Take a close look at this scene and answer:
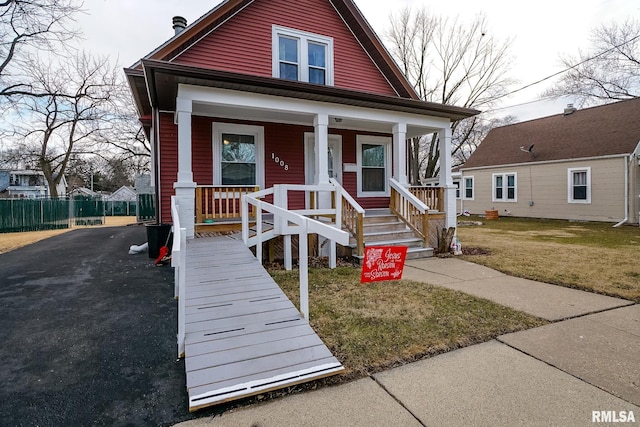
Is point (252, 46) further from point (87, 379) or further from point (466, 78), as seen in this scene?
point (466, 78)

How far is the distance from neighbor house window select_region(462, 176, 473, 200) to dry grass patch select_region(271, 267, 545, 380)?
19096mm

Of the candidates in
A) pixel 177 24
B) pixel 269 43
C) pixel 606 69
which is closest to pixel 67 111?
pixel 177 24

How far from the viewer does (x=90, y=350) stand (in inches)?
123

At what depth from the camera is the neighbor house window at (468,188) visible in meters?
22.1

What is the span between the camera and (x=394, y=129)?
844 centimetres

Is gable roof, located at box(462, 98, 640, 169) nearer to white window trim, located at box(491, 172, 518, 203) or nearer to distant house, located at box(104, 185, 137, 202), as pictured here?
white window trim, located at box(491, 172, 518, 203)

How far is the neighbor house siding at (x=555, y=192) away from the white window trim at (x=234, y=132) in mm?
15774

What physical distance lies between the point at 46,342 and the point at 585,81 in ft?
98.7

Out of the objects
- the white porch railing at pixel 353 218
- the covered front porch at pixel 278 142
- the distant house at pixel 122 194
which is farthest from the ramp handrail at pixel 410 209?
the distant house at pixel 122 194

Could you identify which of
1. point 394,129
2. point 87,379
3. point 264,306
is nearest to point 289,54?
point 394,129

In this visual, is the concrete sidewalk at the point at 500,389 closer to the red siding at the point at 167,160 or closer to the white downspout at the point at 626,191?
the red siding at the point at 167,160

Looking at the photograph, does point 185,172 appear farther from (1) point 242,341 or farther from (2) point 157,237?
(1) point 242,341

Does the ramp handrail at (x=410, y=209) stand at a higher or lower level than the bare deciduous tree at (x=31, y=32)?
lower

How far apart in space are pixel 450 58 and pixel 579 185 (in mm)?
12414
